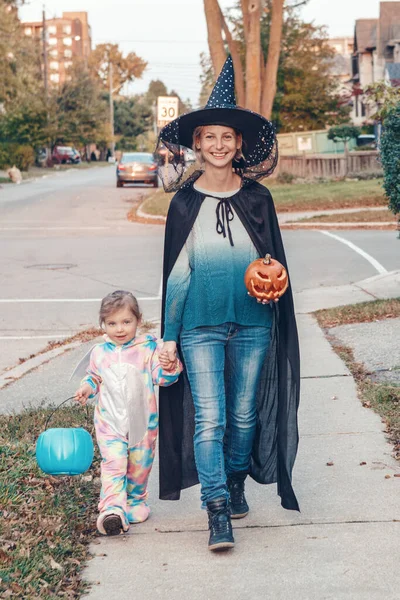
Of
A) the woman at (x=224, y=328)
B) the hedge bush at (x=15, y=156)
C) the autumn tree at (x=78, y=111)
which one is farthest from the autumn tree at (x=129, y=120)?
the woman at (x=224, y=328)

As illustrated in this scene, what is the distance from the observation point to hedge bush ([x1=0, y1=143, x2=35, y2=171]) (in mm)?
54562

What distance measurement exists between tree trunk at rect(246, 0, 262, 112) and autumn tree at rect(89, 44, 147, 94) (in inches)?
4069

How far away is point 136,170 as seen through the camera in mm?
40656

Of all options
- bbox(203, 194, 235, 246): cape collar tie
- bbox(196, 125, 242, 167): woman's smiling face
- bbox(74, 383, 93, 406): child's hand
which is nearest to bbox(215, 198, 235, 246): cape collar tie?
bbox(203, 194, 235, 246): cape collar tie

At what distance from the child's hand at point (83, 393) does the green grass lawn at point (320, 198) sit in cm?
1863

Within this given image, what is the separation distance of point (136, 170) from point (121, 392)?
36.7 meters

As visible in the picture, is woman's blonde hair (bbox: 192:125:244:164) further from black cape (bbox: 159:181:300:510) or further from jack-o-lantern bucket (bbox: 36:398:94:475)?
jack-o-lantern bucket (bbox: 36:398:94:475)

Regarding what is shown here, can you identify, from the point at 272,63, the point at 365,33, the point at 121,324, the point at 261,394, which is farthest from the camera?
the point at 365,33

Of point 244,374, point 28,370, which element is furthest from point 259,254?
point 28,370

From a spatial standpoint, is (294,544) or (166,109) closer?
(294,544)

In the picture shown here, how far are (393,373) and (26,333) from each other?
4372 millimetres

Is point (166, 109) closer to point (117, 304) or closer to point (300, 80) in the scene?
point (300, 80)

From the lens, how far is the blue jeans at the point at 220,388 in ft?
13.9

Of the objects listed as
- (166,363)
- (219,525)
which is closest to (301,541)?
(219,525)
